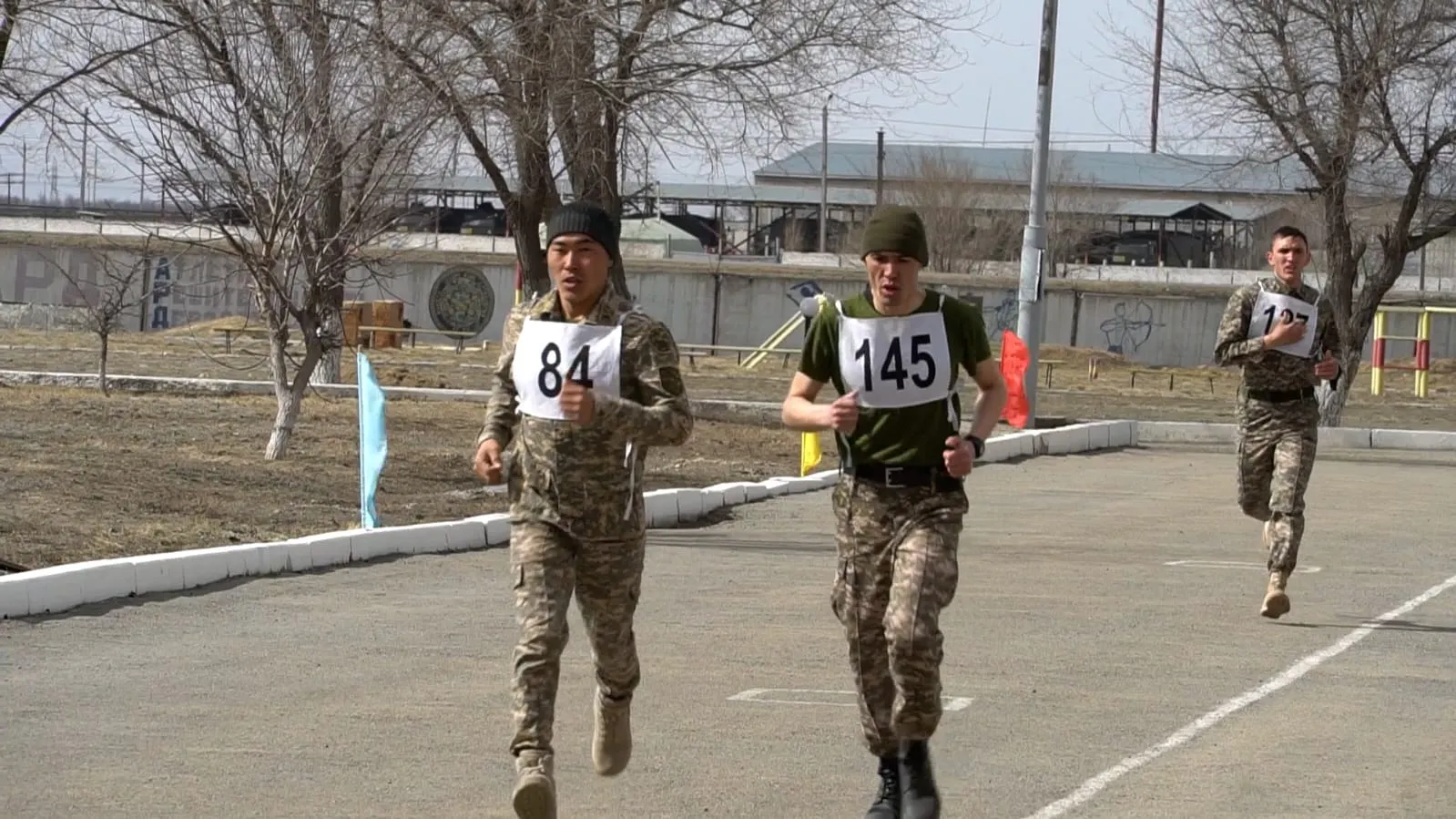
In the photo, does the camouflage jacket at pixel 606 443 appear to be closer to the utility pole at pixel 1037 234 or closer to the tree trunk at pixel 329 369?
the utility pole at pixel 1037 234

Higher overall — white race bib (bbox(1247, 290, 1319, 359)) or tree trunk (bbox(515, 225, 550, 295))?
tree trunk (bbox(515, 225, 550, 295))

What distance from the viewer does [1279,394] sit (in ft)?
38.7

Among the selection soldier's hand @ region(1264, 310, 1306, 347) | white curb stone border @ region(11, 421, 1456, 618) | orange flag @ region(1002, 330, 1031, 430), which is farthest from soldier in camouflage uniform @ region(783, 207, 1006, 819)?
orange flag @ region(1002, 330, 1031, 430)

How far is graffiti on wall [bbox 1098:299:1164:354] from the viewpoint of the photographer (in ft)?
173

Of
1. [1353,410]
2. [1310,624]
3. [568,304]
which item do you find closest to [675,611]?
[1310,624]

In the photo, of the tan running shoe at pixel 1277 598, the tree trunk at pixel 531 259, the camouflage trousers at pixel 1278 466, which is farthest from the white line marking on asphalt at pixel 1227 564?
the tree trunk at pixel 531 259

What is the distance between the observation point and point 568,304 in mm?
6891

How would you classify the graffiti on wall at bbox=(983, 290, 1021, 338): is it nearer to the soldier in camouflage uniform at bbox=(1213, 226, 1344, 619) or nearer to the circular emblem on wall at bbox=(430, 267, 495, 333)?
the circular emblem on wall at bbox=(430, 267, 495, 333)

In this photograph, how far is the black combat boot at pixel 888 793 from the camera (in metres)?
6.61

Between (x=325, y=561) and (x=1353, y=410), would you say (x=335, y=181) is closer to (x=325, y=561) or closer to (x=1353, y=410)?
(x=325, y=561)

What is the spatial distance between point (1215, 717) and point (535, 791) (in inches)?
135

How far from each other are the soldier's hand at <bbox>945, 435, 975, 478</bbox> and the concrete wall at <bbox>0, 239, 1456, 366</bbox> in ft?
147

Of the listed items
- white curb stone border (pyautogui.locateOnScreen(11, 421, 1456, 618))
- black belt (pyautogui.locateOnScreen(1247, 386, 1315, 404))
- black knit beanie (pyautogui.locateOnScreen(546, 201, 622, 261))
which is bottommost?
white curb stone border (pyautogui.locateOnScreen(11, 421, 1456, 618))

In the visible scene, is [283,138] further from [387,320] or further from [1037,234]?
[387,320]
